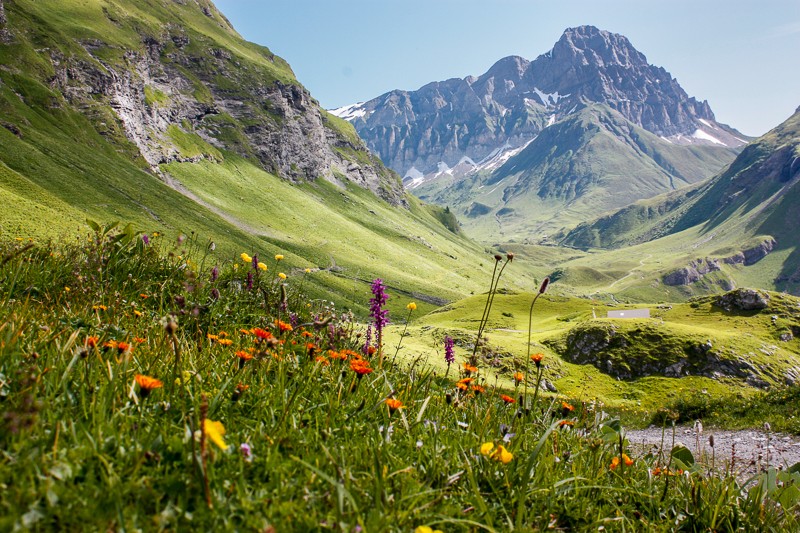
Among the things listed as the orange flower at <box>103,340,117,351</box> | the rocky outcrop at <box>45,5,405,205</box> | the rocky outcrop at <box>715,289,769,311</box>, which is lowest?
the orange flower at <box>103,340,117,351</box>

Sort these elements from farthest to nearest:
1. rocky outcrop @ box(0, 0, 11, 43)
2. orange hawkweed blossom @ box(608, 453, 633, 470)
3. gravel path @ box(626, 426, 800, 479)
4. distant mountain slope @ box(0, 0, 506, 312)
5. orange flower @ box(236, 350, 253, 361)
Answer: rocky outcrop @ box(0, 0, 11, 43) < distant mountain slope @ box(0, 0, 506, 312) < gravel path @ box(626, 426, 800, 479) < orange hawkweed blossom @ box(608, 453, 633, 470) < orange flower @ box(236, 350, 253, 361)

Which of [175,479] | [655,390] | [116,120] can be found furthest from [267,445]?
[116,120]

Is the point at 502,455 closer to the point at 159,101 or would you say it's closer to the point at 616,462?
the point at 616,462

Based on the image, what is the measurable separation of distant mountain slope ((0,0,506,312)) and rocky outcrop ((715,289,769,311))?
7533 centimetres

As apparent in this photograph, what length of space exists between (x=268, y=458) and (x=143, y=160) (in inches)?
6062

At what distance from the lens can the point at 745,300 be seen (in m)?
40.7

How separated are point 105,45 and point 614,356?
188817mm

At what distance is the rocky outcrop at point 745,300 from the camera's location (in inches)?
1559

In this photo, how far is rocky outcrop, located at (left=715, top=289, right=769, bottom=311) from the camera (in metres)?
39.6

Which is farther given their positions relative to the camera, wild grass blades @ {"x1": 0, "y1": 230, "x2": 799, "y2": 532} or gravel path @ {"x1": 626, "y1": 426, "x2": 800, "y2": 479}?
gravel path @ {"x1": 626, "y1": 426, "x2": 800, "y2": 479}

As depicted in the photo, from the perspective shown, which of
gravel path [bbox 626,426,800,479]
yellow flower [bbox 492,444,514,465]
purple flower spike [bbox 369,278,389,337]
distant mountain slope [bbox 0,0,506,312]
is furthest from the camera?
distant mountain slope [bbox 0,0,506,312]

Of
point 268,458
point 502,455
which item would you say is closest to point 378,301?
point 502,455

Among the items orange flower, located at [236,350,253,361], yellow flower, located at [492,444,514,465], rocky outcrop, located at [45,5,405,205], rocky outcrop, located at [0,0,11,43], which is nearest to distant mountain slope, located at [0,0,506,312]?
rocky outcrop, located at [0,0,11,43]

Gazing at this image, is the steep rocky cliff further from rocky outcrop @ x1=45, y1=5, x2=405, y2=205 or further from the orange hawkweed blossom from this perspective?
the orange hawkweed blossom
